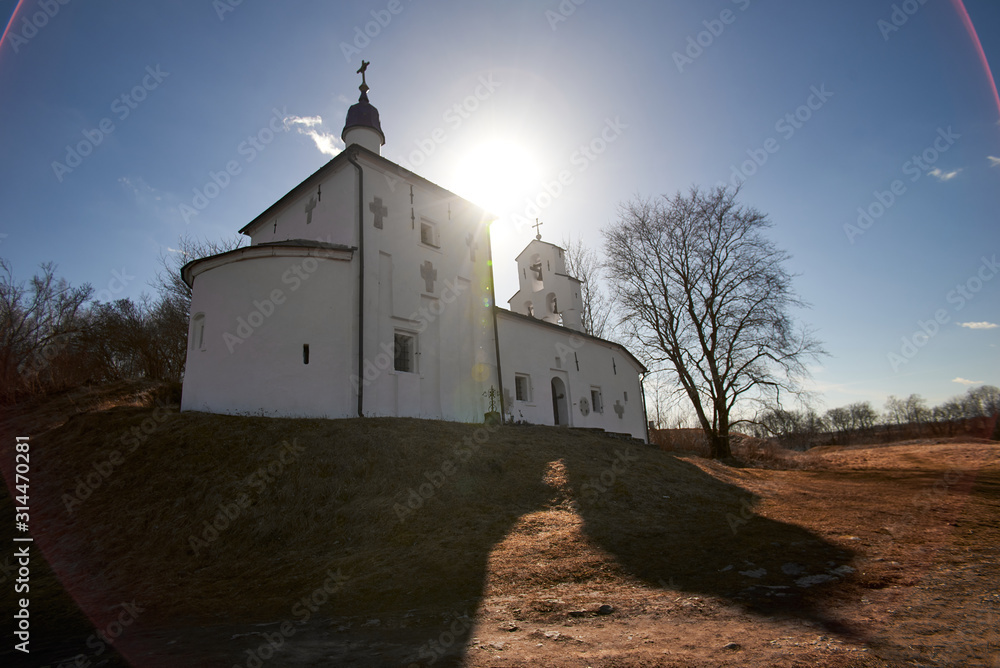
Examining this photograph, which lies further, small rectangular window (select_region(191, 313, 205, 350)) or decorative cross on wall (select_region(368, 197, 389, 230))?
decorative cross on wall (select_region(368, 197, 389, 230))

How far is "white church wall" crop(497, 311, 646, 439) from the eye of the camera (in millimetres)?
19328

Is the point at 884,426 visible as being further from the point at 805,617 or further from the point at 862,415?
the point at 805,617

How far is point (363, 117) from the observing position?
1773cm

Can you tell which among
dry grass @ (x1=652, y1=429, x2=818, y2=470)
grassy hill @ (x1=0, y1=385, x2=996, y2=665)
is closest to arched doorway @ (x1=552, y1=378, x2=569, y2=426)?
dry grass @ (x1=652, y1=429, x2=818, y2=470)

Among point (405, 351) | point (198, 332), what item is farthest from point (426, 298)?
point (198, 332)

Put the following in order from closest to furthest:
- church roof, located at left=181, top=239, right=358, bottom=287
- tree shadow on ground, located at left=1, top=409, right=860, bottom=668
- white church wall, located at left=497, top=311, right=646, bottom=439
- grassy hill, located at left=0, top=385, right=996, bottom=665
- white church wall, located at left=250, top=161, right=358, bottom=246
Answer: tree shadow on ground, located at left=1, top=409, right=860, bottom=668 → grassy hill, located at left=0, top=385, right=996, bottom=665 → church roof, located at left=181, top=239, right=358, bottom=287 → white church wall, located at left=250, top=161, right=358, bottom=246 → white church wall, located at left=497, top=311, right=646, bottom=439

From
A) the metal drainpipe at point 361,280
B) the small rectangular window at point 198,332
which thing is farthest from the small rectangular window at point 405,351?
the small rectangular window at point 198,332

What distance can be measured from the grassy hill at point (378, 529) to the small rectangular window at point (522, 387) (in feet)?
20.9

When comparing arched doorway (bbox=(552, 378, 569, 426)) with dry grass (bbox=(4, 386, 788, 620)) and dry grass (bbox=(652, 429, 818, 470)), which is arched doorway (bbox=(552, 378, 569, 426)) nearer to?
dry grass (bbox=(652, 429, 818, 470))

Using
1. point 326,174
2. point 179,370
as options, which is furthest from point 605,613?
point 179,370

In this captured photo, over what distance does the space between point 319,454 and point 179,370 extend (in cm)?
1919

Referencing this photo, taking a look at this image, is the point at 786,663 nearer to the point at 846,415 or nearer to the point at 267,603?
the point at 267,603

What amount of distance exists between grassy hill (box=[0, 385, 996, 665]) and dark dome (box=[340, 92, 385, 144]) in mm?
11426

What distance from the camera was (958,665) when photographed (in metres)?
2.90
